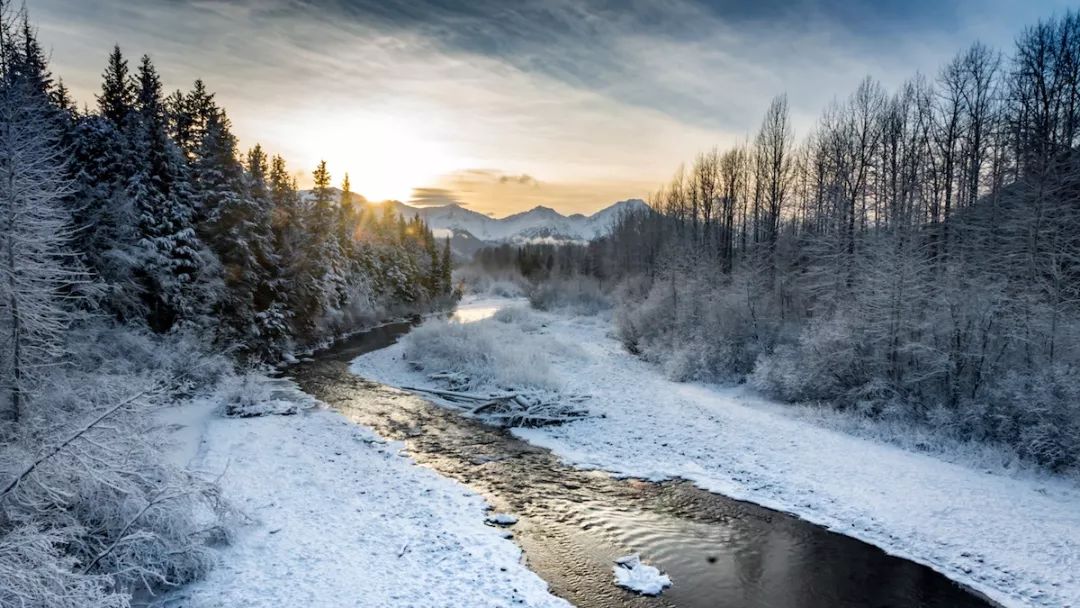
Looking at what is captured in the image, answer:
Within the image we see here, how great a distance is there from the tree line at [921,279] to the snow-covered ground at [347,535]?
564 inches

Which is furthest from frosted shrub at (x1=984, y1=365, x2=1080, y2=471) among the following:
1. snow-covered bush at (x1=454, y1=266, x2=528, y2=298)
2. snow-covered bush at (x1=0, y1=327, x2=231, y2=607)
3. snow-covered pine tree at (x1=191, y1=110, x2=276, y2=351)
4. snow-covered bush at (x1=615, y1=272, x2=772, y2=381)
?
snow-covered bush at (x1=454, y1=266, x2=528, y2=298)

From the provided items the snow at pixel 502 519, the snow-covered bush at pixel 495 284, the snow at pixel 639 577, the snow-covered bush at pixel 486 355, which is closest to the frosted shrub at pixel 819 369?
the snow-covered bush at pixel 486 355

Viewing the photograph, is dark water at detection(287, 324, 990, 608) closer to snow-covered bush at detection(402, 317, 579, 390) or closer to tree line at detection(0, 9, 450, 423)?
snow-covered bush at detection(402, 317, 579, 390)

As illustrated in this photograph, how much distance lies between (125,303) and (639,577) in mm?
23178

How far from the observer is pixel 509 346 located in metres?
28.0

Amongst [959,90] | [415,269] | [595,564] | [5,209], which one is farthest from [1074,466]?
[415,269]

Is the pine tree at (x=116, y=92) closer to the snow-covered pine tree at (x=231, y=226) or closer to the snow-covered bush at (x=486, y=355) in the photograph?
the snow-covered pine tree at (x=231, y=226)

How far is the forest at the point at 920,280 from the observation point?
16.0 metres

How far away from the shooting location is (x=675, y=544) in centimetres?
1091

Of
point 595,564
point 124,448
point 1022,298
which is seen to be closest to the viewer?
point 124,448

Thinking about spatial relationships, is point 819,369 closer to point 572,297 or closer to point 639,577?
point 639,577

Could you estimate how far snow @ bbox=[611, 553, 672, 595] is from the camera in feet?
30.2

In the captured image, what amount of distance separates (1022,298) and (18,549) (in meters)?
22.9

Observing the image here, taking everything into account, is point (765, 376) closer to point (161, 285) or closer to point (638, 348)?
point (638, 348)
